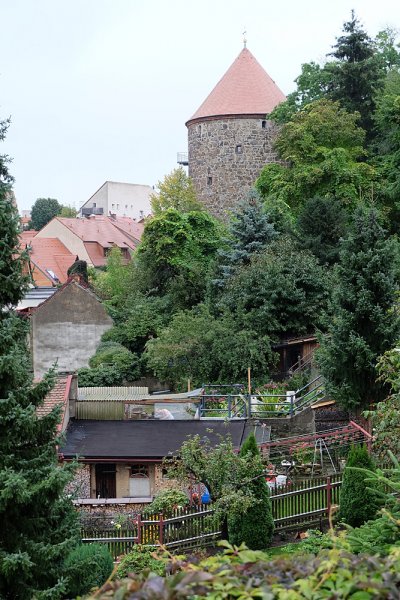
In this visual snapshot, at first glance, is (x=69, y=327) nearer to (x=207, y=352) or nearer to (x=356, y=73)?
(x=207, y=352)

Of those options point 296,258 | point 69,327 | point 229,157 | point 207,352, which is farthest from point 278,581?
point 229,157

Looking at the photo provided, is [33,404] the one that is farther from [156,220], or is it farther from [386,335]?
[156,220]

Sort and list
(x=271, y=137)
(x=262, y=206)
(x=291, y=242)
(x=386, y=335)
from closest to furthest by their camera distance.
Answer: (x=386, y=335) → (x=291, y=242) → (x=262, y=206) → (x=271, y=137)

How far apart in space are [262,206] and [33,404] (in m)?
26.9

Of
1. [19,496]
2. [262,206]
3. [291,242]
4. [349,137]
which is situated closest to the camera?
[19,496]

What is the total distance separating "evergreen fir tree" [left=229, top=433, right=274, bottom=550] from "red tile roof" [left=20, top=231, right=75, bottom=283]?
44.9m

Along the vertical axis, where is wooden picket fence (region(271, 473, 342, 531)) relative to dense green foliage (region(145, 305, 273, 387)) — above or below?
below

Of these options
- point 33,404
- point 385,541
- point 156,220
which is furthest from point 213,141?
point 385,541

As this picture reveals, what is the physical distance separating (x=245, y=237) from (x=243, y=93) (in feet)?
55.9

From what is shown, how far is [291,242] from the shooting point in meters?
36.0

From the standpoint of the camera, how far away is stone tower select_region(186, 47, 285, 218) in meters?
50.8

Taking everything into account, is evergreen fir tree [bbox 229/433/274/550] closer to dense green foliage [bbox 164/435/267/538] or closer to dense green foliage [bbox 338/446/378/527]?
dense green foliage [bbox 164/435/267/538]

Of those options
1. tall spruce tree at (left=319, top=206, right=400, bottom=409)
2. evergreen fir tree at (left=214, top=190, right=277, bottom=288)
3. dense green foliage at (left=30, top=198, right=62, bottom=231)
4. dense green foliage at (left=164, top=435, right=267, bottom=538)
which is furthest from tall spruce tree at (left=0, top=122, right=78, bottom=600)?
dense green foliage at (left=30, top=198, right=62, bottom=231)

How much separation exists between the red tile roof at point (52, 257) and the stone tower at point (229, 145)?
49.2 ft
